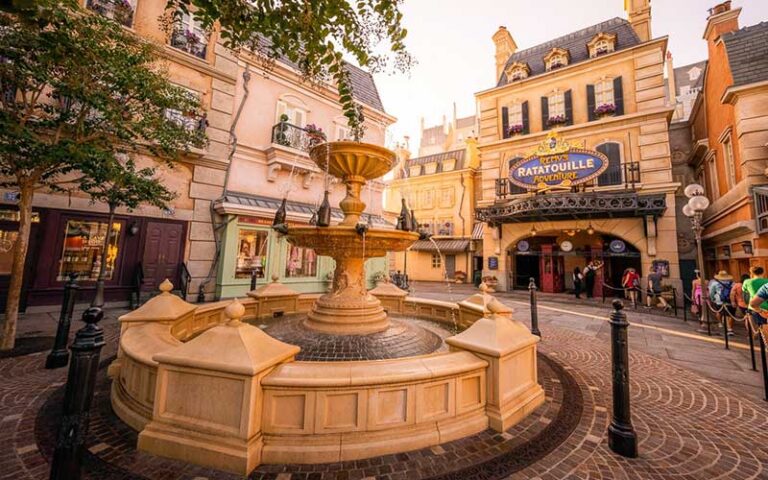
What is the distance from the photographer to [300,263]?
1392 centimetres

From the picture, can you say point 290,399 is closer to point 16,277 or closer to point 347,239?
point 347,239

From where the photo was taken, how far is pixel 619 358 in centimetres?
292

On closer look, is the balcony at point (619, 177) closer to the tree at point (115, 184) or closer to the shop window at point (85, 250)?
the tree at point (115, 184)

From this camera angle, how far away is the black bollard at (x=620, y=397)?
2730 millimetres

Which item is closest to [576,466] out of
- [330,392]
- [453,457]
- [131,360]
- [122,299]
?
[453,457]

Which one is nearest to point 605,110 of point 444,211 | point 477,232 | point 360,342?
point 477,232

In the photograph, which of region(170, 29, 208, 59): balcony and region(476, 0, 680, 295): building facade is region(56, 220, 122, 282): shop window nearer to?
region(170, 29, 208, 59): balcony

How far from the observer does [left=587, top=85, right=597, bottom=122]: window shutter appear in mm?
16156

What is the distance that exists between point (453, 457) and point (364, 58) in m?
4.48

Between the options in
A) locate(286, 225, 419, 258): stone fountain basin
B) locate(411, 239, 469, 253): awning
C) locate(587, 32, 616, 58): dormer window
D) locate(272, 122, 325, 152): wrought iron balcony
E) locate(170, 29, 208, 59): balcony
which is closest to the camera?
locate(286, 225, 419, 258): stone fountain basin

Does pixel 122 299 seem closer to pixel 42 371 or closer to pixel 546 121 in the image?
pixel 42 371

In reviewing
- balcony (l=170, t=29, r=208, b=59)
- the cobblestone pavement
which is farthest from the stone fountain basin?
balcony (l=170, t=29, r=208, b=59)

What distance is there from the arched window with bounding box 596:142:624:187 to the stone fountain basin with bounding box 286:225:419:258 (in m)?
15.3

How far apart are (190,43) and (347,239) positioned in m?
12.4
